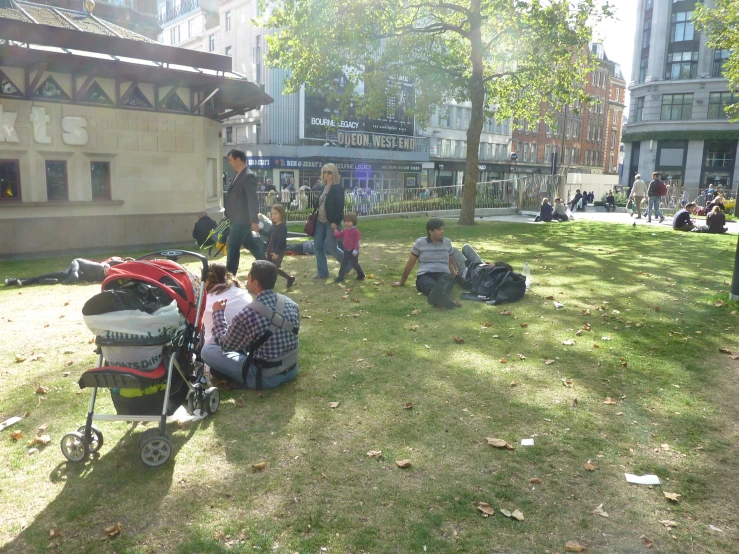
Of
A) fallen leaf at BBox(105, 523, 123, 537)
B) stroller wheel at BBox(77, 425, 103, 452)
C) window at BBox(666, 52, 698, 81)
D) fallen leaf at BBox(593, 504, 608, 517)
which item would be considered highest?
window at BBox(666, 52, 698, 81)

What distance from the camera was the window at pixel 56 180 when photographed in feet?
49.3

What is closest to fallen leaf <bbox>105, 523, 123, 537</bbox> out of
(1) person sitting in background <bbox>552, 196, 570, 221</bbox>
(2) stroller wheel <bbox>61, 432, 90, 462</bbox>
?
(2) stroller wheel <bbox>61, 432, 90, 462</bbox>

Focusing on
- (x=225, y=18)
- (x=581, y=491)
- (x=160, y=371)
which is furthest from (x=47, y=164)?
(x=225, y=18)

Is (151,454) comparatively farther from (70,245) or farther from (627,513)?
(70,245)

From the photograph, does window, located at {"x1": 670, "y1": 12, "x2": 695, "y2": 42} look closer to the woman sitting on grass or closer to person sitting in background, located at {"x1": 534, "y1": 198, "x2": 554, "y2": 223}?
person sitting in background, located at {"x1": 534, "y1": 198, "x2": 554, "y2": 223}

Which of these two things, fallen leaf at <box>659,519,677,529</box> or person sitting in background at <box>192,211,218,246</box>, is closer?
fallen leaf at <box>659,519,677,529</box>

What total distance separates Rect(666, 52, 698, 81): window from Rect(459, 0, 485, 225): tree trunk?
4769cm

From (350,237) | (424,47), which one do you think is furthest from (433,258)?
(424,47)

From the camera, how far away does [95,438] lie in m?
4.31

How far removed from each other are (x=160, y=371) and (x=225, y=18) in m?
52.7

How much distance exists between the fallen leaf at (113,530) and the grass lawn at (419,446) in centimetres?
5

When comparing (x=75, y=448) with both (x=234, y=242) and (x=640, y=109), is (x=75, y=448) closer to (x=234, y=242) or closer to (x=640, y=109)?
(x=234, y=242)

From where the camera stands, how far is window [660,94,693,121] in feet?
192

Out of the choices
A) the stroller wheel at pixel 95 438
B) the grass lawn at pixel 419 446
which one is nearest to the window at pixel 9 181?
the grass lawn at pixel 419 446
